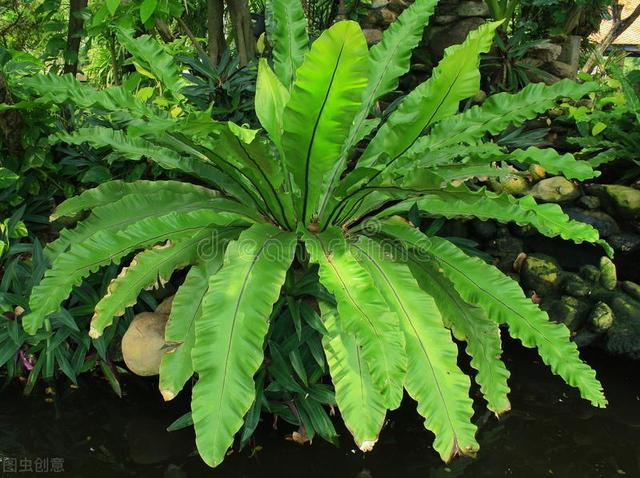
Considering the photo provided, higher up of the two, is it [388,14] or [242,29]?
[388,14]

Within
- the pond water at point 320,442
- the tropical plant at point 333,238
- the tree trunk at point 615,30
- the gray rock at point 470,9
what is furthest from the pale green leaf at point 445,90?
the tree trunk at point 615,30

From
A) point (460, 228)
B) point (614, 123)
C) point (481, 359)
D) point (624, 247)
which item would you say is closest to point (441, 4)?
point (614, 123)

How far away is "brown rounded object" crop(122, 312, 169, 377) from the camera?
208 cm

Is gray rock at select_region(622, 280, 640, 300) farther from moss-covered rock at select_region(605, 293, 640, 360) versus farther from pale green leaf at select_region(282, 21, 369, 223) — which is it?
pale green leaf at select_region(282, 21, 369, 223)

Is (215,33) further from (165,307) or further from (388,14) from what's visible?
(165,307)

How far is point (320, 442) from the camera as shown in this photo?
1.93m

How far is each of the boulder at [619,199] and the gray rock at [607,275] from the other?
0.28 meters

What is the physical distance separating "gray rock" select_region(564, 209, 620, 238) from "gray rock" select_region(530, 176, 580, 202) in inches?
2.9

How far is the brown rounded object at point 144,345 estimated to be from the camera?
2080 millimetres

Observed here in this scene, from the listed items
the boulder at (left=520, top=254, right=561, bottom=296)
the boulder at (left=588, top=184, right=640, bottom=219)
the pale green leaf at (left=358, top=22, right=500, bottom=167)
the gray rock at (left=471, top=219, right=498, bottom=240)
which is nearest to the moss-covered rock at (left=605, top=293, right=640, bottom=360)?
the boulder at (left=520, top=254, right=561, bottom=296)

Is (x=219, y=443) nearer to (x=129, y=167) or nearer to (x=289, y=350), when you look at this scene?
(x=289, y=350)

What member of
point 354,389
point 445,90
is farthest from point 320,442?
point 445,90

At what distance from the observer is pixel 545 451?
192cm

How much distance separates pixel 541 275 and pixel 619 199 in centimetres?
56
